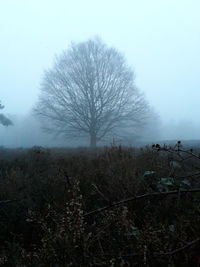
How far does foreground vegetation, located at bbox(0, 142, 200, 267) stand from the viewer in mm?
2709

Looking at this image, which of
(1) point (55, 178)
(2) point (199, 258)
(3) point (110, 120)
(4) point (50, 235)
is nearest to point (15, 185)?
(1) point (55, 178)

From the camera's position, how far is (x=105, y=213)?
3689mm

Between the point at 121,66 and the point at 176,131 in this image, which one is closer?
the point at 121,66

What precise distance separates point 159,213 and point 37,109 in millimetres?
29811

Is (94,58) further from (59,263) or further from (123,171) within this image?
(59,263)

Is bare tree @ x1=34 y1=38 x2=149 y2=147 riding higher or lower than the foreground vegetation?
higher

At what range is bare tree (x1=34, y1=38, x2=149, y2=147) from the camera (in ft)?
106

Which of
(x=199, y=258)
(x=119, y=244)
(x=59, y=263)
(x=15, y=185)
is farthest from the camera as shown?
(x=15, y=185)

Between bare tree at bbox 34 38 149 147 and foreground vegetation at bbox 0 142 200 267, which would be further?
bare tree at bbox 34 38 149 147

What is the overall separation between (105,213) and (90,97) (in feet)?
96.0

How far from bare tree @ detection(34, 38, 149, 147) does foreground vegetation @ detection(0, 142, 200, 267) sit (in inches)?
862

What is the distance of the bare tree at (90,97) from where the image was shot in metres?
32.4

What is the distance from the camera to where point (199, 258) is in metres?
2.01

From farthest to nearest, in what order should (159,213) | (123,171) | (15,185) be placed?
1. (15,185)
2. (123,171)
3. (159,213)
